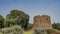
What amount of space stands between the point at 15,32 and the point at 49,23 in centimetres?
3373

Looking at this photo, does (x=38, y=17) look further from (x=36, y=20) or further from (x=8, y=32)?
(x=8, y=32)

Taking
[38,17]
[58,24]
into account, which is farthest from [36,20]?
[58,24]

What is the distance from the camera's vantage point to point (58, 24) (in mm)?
66688

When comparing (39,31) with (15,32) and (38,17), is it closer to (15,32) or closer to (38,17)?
(15,32)

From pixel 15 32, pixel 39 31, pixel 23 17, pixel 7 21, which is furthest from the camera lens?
pixel 23 17

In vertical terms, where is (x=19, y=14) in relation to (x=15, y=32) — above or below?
above

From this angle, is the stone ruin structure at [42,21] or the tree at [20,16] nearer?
the stone ruin structure at [42,21]

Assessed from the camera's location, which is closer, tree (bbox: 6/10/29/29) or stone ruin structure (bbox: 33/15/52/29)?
stone ruin structure (bbox: 33/15/52/29)

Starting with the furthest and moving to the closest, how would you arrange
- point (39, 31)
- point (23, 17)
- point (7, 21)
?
point (23, 17)
point (7, 21)
point (39, 31)

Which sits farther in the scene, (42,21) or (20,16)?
(20,16)

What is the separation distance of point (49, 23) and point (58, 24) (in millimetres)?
12847

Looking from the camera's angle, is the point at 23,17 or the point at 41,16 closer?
the point at 41,16

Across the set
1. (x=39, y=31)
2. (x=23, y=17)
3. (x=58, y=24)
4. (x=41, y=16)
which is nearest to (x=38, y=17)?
(x=41, y=16)

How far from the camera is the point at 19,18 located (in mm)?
59375
